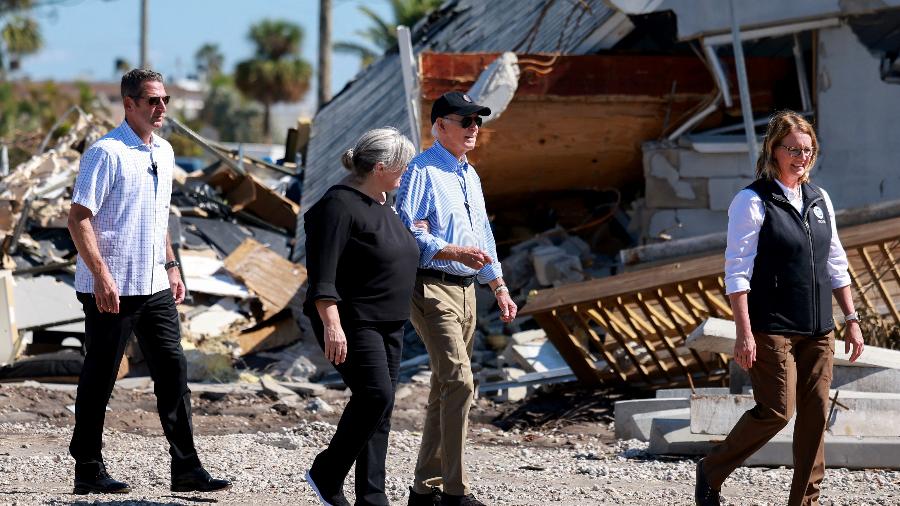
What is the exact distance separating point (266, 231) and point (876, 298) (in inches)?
359

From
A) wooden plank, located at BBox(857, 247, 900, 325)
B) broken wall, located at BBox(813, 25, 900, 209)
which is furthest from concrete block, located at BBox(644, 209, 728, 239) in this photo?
wooden plank, located at BBox(857, 247, 900, 325)

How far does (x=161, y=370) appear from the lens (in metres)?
6.00

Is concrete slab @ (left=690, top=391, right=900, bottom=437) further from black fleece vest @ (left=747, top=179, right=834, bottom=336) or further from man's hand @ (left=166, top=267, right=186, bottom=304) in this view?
man's hand @ (left=166, top=267, right=186, bottom=304)

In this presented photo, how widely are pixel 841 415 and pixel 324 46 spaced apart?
87.8ft

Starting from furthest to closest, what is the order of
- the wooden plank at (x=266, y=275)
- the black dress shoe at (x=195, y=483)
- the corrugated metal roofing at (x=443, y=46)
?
the corrugated metal roofing at (x=443, y=46) < the wooden plank at (x=266, y=275) < the black dress shoe at (x=195, y=483)

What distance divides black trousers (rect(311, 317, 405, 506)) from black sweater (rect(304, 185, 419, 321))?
0.08m

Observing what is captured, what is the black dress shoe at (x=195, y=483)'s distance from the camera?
5992 mm

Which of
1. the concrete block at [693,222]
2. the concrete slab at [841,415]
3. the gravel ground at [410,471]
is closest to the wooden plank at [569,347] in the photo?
the gravel ground at [410,471]

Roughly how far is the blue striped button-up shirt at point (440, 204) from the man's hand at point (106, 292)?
1280 mm

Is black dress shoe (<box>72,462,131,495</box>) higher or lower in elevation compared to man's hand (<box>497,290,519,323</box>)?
lower

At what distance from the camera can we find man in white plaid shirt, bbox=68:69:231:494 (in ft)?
19.0

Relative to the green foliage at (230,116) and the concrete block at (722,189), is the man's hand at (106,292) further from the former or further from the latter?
the green foliage at (230,116)

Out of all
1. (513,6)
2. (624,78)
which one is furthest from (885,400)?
(513,6)

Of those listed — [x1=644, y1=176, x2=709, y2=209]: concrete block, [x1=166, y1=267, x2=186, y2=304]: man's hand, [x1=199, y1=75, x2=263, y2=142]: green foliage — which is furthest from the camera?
[x1=199, y1=75, x2=263, y2=142]: green foliage
